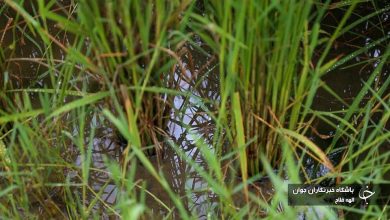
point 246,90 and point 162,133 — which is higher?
point 246,90

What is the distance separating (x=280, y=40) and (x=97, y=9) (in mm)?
382

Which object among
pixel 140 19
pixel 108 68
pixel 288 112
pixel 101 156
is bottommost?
pixel 101 156

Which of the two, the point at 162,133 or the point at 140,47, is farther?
the point at 162,133

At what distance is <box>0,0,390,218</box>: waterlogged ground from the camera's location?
1414 millimetres

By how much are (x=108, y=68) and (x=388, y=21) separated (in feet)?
3.32

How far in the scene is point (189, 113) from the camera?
5.19 feet

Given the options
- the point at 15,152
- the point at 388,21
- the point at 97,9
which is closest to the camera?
the point at 97,9

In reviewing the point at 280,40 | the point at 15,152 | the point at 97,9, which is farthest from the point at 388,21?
the point at 15,152

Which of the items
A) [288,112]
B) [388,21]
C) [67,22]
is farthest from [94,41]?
[388,21]

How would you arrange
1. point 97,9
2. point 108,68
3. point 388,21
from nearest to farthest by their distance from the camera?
point 97,9
point 108,68
point 388,21

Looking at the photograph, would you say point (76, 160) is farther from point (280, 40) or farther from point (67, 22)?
point (280, 40)

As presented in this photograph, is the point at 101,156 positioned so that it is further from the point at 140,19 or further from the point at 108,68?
the point at 140,19

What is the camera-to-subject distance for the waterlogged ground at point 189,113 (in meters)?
1.41

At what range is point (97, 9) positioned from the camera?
1.11 m
